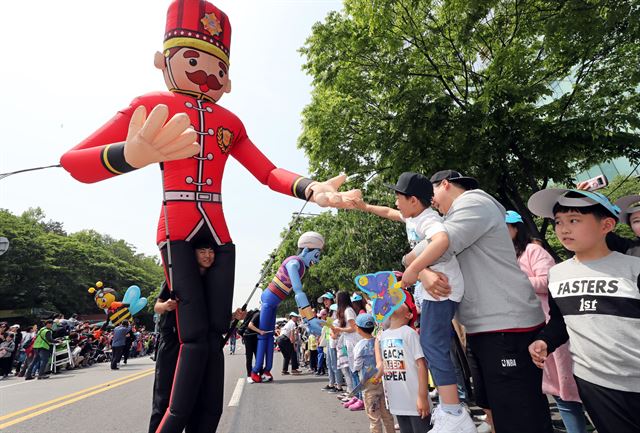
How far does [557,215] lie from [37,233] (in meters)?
47.1

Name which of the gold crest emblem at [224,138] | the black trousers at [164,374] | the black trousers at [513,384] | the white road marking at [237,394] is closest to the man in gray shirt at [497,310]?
the black trousers at [513,384]

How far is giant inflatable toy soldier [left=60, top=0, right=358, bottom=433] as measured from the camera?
7.23 ft

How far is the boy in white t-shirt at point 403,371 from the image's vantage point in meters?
3.01

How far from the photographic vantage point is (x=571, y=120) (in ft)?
25.5

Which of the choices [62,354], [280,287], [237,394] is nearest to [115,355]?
[62,354]

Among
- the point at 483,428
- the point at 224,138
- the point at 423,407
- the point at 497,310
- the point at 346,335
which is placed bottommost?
the point at 483,428

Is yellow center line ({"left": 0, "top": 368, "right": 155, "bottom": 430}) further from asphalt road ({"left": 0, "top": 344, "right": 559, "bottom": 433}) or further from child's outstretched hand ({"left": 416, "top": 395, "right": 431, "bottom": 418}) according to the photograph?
child's outstretched hand ({"left": 416, "top": 395, "right": 431, "bottom": 418})

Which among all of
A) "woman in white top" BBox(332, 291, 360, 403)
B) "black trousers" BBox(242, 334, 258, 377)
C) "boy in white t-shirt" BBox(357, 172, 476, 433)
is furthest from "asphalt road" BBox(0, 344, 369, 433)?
"boy in white t-shirt" BBox(357, 172, 476, 433)

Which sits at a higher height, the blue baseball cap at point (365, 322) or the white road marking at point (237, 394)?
the blue baseball cap at point (365, 322)

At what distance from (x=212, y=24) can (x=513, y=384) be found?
2.91 m

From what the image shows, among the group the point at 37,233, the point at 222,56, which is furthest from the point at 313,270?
the point at 37,233

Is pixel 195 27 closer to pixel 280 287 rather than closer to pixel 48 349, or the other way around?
pixel 280 287

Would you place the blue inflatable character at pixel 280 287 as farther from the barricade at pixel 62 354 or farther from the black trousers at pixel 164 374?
the barricade at pixel 62 354

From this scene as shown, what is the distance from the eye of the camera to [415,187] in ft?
8.61
